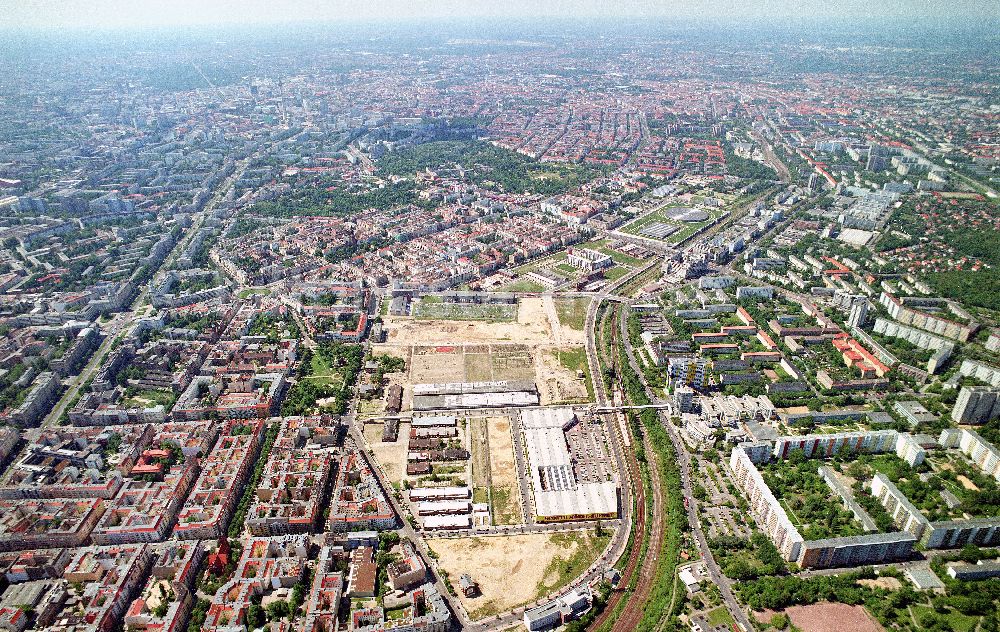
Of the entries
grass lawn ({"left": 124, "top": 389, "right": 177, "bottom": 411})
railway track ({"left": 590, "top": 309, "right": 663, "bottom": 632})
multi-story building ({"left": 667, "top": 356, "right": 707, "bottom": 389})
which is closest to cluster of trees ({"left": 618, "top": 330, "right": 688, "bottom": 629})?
railway track ({"left": 590, "top": 309, "right": 663, "bottom": 632})

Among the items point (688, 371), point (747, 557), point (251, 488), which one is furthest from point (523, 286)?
point (747, 557)

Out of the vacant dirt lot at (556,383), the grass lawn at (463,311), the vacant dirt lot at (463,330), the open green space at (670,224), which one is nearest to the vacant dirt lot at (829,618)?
the vacant dirt lot at (556,383)

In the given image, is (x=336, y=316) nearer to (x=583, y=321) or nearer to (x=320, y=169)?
(x=583, y=321)

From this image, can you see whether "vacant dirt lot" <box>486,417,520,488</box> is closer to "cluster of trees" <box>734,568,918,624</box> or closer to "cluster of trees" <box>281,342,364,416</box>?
"cluster of trees" <box>281,342,364,416</box>

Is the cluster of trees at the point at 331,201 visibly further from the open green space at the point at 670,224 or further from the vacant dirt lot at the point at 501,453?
the vacant dirt lot at the point at 501,453

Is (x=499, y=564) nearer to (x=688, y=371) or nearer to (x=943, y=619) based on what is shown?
(x=943, y=619)
